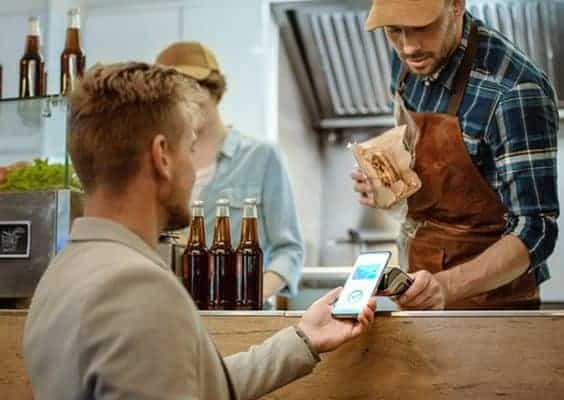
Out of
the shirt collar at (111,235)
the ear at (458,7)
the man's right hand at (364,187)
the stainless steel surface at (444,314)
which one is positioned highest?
the ear at (458,7)

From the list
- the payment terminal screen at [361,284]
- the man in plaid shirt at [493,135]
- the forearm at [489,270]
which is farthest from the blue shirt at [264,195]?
the payment terminal screen at [361,284]

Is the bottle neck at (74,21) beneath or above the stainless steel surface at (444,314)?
above

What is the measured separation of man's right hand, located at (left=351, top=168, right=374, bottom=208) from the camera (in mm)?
1829

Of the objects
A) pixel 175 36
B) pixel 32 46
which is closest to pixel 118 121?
pixel 32 46

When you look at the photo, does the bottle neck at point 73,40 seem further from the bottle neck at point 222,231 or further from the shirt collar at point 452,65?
the shirt collar at point 452,65

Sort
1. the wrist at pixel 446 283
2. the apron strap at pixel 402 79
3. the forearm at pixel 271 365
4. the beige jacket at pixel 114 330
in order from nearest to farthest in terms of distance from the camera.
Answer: the beige jacket at pixel 114 330, the forearm at pixel 271 365, the wrist at pixel 446 283, the apron strap at pixel 402 79

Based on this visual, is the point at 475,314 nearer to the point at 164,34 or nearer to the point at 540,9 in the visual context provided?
the point at 540,9

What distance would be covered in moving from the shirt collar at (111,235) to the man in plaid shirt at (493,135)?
67 centimetres

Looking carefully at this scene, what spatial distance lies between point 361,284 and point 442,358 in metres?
0.17

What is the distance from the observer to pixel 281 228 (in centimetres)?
232

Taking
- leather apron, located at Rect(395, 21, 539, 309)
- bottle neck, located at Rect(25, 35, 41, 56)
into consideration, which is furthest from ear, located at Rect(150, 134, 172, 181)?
bottle neck, located at Rect(25, 35, 41, 56)

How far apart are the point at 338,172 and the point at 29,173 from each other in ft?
6.69

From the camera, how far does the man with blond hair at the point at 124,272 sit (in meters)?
1.06

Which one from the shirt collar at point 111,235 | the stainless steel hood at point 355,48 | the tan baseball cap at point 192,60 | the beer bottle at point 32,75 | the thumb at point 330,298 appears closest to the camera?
the shirt collar at point 111,235
